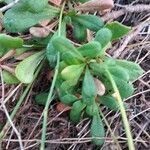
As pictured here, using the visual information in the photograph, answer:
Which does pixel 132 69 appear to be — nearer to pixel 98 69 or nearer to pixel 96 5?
pixel 98 69

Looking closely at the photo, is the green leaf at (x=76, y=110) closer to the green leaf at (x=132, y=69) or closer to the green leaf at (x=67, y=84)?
the green leaf at (x=67, y=84)

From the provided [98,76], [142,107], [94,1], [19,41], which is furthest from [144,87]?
[19,41]

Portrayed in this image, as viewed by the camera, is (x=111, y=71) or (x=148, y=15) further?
(x=148, y=15)

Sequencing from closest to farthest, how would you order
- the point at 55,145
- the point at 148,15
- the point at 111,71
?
the point at 111,71, the point at 55,145, the point at 148,15

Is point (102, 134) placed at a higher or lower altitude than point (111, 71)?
lower

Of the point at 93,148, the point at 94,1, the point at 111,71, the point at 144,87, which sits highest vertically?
the point at 94,1

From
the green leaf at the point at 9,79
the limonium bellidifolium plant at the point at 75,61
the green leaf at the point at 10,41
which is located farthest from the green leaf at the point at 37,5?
the green leaf at the point at 9,79

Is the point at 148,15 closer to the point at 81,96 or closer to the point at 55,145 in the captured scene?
the point at 81,96
